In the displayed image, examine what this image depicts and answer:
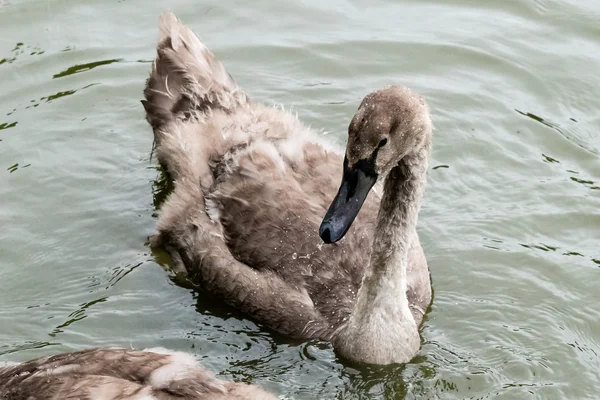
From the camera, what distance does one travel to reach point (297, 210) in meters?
8.73

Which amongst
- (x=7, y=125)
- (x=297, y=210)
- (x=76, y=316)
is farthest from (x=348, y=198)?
(x=7, y=125)

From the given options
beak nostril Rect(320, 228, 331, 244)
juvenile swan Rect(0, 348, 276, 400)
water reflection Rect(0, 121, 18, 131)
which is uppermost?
beak nostril Rect(320, 228, 331, 244)

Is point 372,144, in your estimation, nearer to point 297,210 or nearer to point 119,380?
point 297,210

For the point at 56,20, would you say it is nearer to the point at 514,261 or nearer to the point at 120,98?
the point at 120,98

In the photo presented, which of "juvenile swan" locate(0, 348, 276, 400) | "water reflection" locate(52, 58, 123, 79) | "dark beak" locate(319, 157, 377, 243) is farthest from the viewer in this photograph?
"water reflection" locate(52, 58, 123, 79)

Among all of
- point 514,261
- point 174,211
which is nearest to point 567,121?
point 514,261

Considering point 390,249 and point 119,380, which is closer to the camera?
point 119,380

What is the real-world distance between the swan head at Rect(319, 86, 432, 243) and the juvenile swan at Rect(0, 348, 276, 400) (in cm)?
139

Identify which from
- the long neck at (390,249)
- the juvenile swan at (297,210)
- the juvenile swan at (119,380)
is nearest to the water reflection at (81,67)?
the juvenile swan at (297,210)

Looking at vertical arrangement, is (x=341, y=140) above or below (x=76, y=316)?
above

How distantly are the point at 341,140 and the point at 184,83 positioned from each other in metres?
1.76

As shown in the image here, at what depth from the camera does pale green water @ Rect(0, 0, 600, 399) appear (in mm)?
8484

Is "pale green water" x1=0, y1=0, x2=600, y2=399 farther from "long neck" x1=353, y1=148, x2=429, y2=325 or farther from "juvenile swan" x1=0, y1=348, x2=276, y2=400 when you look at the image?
"juvenile swan" x1=0, y1=348, x2=276, y2=400

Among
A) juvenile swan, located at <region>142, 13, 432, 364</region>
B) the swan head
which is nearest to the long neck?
juvenile swan, located at <region>142, 13, 432, 364</region>
